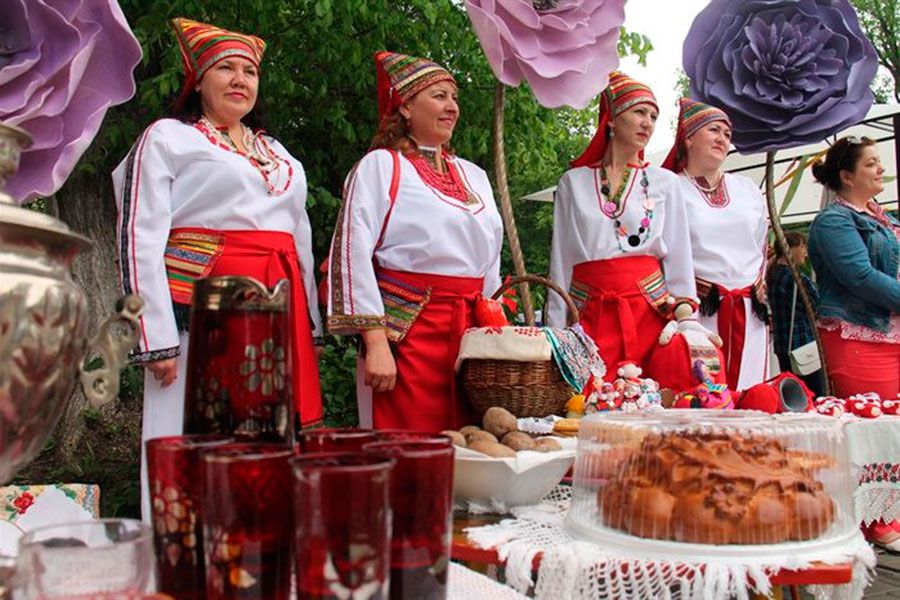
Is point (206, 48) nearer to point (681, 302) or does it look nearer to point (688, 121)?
point (681, 302)

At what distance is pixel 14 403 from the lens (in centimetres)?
66

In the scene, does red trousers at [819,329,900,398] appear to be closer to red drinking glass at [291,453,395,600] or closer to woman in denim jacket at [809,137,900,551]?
woman in denim jacket at [809,137,900,551]

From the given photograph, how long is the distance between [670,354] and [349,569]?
189 cm

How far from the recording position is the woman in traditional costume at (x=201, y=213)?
79.7 inches

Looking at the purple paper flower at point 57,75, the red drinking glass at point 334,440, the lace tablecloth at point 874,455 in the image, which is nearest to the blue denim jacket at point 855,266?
the lace tablecloth at point 874,455

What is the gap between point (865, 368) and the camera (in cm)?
311

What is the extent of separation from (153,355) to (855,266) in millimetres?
2396

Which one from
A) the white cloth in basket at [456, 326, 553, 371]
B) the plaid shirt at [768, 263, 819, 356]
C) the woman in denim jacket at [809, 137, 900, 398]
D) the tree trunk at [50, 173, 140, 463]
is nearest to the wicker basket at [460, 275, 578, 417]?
the white cloth in basket at [456, 326, 553, 371]

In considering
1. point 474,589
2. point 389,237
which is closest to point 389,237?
point 389,237

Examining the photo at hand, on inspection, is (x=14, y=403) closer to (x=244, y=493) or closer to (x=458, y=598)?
(x=244, y=493)

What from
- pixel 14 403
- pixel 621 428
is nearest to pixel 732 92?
pixel 621 428

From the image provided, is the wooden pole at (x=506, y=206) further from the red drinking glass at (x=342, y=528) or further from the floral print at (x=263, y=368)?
the red drinking glass at (x=342, y=528)

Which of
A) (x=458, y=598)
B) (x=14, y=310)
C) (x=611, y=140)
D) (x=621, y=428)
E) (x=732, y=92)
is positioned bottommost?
(x=458, y=598)

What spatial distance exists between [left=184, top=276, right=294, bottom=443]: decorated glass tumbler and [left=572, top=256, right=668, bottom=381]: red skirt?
75.3 inches
